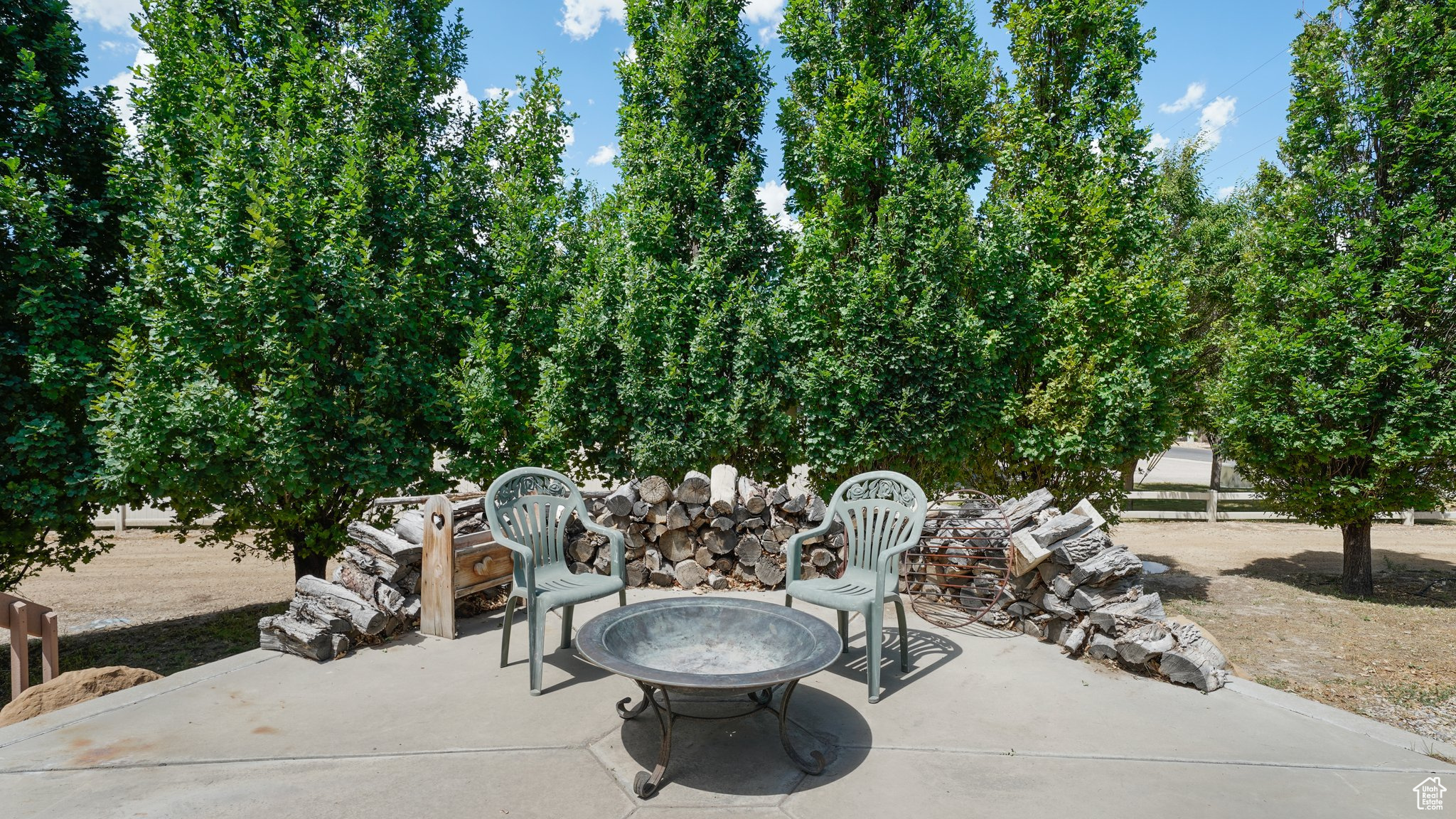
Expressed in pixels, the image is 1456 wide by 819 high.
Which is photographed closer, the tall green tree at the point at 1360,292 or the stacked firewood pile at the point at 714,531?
the stacked firewood pile at the point at 714,531

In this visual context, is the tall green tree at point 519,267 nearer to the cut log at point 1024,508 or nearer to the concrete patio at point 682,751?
the concrete patio at point 682,751

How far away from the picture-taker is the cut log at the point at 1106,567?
4020 millimetres

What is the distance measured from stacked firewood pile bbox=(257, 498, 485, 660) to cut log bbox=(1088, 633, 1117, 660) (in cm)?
419

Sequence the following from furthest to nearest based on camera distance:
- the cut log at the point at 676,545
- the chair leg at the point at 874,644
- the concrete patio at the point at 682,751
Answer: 1. the cut log at the point at 676,545
2. the chair leg at the point at 874,644
3. the concrete patio at the point at 682,751

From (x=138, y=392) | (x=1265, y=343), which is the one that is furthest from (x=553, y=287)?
(x=1265, y=343)

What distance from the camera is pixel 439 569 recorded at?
4.27 meters

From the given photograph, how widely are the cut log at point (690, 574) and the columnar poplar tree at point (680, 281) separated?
110 centimetres

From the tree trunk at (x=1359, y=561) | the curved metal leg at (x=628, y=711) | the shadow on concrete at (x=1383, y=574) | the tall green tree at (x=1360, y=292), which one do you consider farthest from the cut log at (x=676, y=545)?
the tree trunk at (x=1359, y=561)

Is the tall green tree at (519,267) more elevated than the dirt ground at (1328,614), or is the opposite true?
the tall green tree at (519,267)

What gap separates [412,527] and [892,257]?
4.75 meters

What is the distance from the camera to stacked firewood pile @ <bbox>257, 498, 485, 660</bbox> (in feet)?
12.9

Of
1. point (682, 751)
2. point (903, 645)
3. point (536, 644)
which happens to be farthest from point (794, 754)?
point (536, 644)

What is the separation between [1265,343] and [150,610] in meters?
12.1

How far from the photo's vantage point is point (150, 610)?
7.11m
